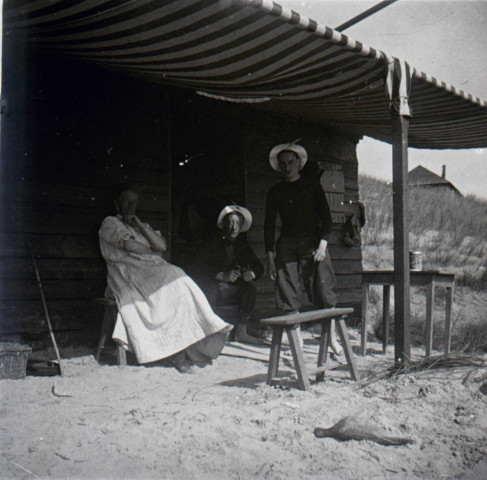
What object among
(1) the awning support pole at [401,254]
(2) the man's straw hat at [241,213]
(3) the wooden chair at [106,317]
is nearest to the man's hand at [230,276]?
(2) the man's straw hat at [241,213]

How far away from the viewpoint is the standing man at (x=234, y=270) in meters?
5.80

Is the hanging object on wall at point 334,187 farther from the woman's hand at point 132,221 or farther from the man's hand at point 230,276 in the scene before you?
the woman's hand at point 132,221

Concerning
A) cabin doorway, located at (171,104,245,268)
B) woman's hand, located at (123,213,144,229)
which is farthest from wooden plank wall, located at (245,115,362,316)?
woman's hand, located at (123,213,144,229)

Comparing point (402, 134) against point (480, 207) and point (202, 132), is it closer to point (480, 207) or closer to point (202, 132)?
point (202, 132)

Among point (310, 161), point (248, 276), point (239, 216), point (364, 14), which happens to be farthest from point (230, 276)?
point (364, 14)

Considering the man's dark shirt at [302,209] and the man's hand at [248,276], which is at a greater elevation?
the man's dark shirt at [302,209]

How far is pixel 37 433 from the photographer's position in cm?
280

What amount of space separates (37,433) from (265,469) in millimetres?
1303

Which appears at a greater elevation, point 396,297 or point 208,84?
point 208,84

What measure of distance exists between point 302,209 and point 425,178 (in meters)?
41.8

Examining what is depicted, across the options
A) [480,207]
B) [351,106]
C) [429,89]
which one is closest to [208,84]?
[351,106]

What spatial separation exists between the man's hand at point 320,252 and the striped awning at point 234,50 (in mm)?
1507

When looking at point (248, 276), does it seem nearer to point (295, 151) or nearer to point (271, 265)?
point (271, 265)

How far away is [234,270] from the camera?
589cm
